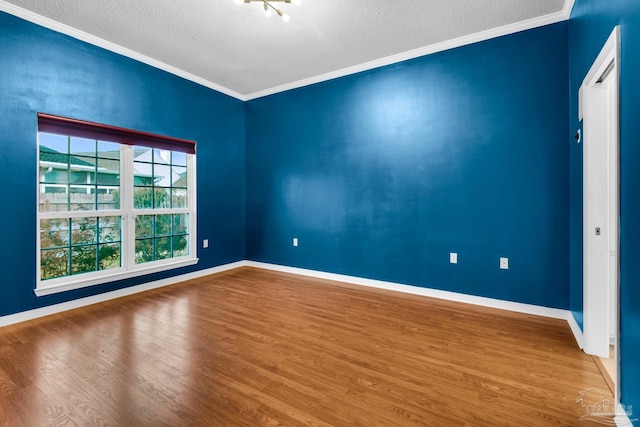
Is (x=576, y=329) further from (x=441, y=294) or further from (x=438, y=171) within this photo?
(x=438, y=171)

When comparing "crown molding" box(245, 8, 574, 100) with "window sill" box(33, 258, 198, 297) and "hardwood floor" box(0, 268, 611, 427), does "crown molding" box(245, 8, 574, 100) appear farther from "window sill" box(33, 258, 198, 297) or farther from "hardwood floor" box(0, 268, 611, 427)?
"window sill" box(33, 258, 198, 297)

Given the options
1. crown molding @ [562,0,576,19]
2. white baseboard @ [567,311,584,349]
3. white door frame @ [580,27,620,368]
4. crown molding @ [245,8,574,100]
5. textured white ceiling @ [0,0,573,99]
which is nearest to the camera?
white door frame @ [580,27,620,368]

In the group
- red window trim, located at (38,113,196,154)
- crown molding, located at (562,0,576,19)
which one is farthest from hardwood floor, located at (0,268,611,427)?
crown molding, located at (562,0,576,19)

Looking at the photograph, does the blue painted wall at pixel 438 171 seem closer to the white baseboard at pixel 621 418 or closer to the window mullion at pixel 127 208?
the white baseboard at pixel 621 418

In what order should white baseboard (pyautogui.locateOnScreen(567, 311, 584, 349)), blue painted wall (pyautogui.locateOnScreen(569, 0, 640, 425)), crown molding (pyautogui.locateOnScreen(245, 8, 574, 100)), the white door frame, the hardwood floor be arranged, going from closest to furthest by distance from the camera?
blue painted wall (pyautogui.locateOnScreen(569, 0, 640, 425)), the hardwood floor, the white door frame, white baseboard (pyautogui.locateOnScreen(567, 311, 584, 349)), crown molding (pyautogui.locateOnScreen(245, 8, 574, 100))

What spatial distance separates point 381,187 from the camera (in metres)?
3.82

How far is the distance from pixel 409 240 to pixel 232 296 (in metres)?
2.28

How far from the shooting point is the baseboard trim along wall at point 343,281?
9.09ft

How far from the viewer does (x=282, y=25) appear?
3020 millimetres

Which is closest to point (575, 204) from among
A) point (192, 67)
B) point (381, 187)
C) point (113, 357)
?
point (381, 187)

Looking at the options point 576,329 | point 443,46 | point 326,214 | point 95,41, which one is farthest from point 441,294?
point 95,41

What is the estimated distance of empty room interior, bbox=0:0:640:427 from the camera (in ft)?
5.46

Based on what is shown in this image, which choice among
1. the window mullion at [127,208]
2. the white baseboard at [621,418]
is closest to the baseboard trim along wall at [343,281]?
the window mullion at [127,208]

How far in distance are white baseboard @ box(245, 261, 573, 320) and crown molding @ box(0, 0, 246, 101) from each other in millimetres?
3136
